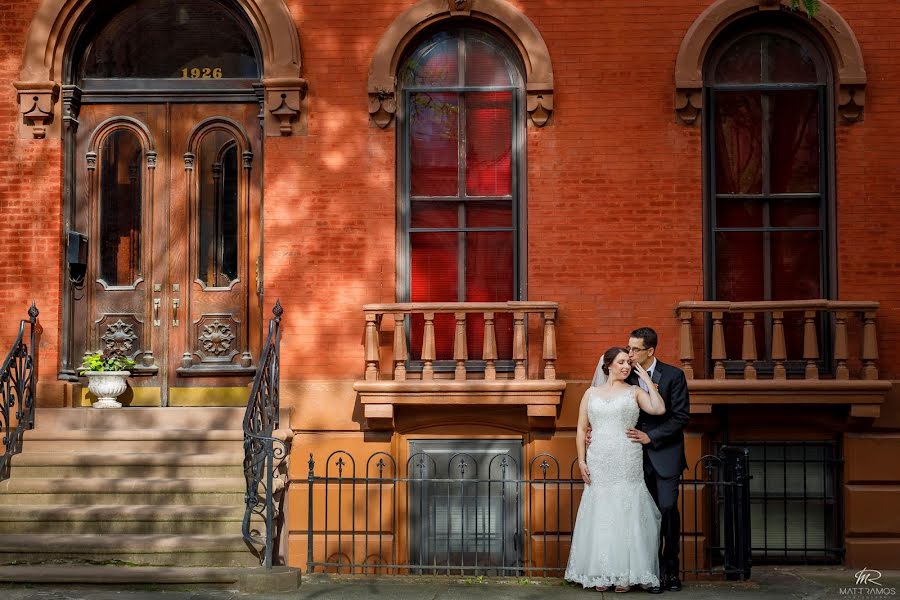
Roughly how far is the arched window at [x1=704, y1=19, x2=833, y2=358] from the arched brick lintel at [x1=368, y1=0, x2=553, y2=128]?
166 centimetres

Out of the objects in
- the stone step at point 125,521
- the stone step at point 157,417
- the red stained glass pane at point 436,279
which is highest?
the red stained glass pane at point 436,279

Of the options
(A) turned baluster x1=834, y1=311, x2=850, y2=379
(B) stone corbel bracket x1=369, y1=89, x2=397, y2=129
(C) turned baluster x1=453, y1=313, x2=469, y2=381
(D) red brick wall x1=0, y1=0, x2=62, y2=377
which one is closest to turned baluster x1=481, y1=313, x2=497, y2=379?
(C) turned baluster x1=453, y1=313, x2=469, y2=381

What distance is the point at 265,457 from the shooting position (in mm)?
9180

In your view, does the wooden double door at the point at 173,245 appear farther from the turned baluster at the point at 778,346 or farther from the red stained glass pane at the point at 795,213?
the red stained glass pane at the point at 795,213

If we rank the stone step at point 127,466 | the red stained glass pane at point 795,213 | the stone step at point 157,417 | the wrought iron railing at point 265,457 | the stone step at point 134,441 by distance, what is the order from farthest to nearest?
the red stained glass pane at point 795,213, the stone step at point 157,417, the stone step at point 134,441, the stone step at point 127,466, the wrought iron railing at point 265,457

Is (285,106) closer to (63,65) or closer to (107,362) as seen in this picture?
(63,65)

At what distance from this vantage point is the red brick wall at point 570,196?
10758 millimetres

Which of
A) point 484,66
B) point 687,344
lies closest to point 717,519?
point 687,344

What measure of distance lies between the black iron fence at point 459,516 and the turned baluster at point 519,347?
0.82 metres

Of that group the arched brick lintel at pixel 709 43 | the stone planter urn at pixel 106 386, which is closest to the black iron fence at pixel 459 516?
the stone planter urn at pixel 106 386

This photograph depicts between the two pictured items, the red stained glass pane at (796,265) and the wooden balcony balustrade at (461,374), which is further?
the red stained glass pane at (796,265)

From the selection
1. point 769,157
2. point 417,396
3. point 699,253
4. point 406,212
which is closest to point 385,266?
point 406,212

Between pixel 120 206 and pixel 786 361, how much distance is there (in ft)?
22.1

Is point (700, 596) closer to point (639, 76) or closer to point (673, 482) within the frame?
point (673, 482)
